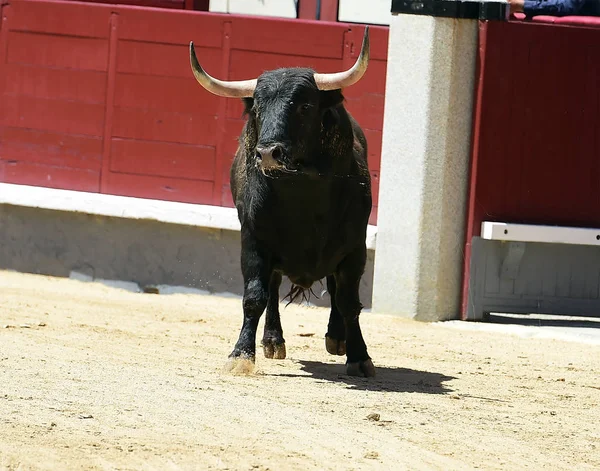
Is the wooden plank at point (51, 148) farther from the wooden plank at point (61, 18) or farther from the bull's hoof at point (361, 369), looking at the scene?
the bull's hoof at point (361, 369)

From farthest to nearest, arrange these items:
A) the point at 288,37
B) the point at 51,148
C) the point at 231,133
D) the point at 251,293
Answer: the point at 51,148 → the point at 231,133 → the point at 288,37 → the point at 251,293

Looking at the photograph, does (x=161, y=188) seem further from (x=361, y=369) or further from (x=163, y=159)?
(x=361, y=369)

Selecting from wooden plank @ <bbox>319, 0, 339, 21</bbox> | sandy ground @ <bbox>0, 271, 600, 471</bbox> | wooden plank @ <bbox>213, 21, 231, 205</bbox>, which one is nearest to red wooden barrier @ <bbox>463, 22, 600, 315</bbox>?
sandy ground @ <bbox>0, 271, 600, 471</bbox>

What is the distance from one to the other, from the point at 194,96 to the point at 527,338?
11.3 ft

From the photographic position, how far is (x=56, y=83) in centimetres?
1125

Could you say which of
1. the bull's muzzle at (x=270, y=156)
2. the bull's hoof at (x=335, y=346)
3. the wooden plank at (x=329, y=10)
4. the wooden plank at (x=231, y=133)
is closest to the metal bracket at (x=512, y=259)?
the wooden plank at (x=231, y=133)

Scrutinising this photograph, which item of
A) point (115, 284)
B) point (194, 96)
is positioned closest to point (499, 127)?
point (194, 96)

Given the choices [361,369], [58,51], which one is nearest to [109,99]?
[58,51]

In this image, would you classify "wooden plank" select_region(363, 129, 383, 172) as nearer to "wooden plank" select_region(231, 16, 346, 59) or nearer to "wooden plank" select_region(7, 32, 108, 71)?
"wooden plank" select_region(231, 16, 346, 59)

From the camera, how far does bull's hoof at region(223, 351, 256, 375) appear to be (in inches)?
260

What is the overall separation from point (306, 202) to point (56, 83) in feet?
16.1

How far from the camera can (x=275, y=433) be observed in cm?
503

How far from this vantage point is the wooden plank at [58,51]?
11.1 m

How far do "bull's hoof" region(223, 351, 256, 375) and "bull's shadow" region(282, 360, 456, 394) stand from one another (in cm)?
34
